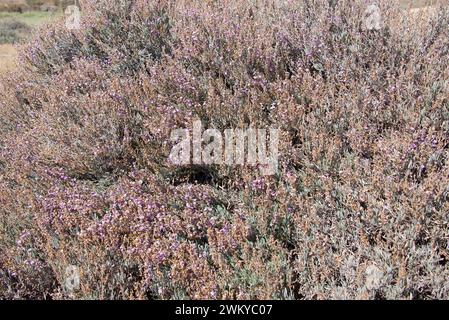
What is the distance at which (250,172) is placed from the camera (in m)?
2.73

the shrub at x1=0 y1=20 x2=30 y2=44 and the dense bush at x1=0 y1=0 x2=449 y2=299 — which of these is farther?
the shrub at x1=0 y1=20 x2=30 y2=44

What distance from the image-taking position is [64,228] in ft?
8.59

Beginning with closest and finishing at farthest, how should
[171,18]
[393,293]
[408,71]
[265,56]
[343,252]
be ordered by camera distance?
[393,293], [343,252], [408,71], [265,56], [171,18]

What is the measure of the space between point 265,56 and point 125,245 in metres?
2.06

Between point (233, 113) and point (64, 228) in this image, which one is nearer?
point (64, 228)

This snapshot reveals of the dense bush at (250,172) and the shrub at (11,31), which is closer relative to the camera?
the dense bush at (250,172)

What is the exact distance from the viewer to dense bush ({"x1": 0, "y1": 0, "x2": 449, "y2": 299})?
7.11 ft

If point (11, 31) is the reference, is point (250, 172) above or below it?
above

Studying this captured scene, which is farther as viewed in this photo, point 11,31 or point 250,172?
point 11,31

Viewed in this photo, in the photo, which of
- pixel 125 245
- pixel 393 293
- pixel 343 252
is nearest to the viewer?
pixel 393 293

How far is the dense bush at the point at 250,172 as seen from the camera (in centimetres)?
217

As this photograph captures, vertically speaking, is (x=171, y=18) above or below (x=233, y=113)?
above

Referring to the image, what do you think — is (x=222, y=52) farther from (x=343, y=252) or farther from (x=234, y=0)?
(x=343, y=252)
